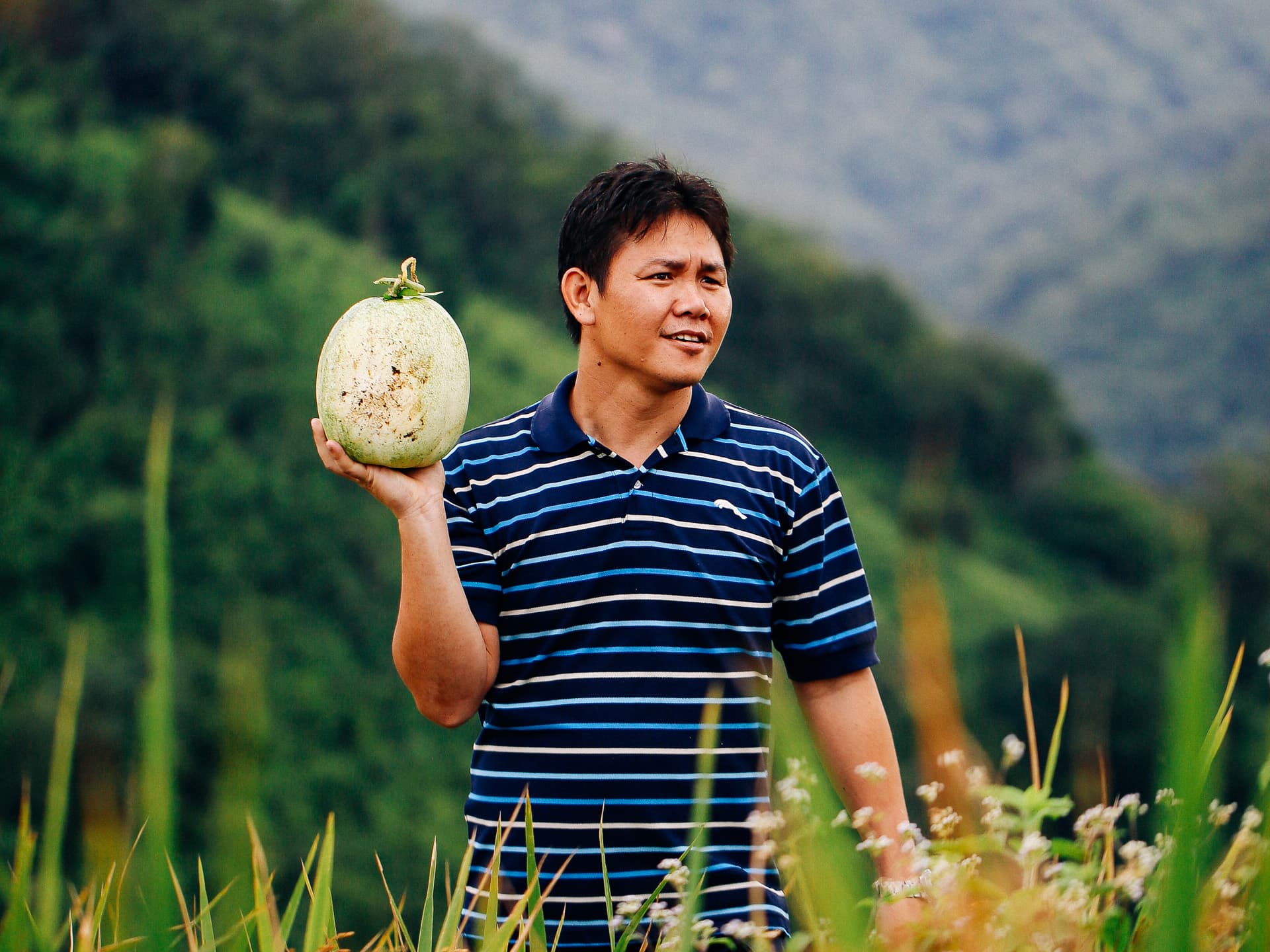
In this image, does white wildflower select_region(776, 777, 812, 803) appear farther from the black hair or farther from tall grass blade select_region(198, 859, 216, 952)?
the black hair

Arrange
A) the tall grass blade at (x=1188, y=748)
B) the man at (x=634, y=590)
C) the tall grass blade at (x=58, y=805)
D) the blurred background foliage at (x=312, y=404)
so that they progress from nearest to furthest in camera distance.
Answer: the tall grass blade at (x=1188, y=748), the tall grass blade at (x=58, y=805), the man at (x=634, y=590), the blurred background foliage at (x=312, y=404)

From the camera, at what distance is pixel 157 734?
1.00 m

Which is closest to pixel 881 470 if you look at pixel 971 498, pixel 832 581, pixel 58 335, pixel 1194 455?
pixel 971 498

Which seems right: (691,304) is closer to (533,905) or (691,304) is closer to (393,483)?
(393,483)

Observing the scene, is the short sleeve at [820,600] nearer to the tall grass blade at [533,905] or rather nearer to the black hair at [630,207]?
the black hair at [630,207]

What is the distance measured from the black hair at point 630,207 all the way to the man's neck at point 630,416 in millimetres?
218

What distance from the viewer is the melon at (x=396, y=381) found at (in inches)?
95.6

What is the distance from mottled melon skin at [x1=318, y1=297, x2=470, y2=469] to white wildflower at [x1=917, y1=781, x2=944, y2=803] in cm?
120

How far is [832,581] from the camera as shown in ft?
8.77

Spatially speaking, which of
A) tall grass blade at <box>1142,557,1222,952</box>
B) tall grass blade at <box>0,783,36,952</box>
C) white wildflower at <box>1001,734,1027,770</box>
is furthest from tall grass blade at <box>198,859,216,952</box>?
tall grass blade at <box>1142,557,1222,952</box>

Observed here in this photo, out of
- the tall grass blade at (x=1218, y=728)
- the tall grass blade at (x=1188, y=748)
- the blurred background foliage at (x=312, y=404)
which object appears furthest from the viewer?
Result: the blurred background foliage at (x=312, y=404)

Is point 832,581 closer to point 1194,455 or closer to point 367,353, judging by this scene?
point 367,353

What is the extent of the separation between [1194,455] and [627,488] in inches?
4481

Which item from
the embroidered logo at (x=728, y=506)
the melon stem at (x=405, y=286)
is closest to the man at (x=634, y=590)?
the embroidered logo at (x=728, y=506)
